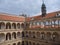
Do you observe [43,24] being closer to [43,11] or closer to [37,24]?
[37,24]

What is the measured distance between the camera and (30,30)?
145ft

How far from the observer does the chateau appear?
116ft

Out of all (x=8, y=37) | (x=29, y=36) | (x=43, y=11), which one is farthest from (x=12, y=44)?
(x=43, y=11)

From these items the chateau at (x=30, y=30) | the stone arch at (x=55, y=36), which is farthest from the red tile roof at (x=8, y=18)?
the stone arch at (x=55, y=36)

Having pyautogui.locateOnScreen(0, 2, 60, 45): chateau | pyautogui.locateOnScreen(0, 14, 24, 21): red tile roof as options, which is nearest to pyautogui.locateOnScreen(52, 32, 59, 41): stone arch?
pyautogui.locateOnScreen(0, 2, 60, 45): chateau

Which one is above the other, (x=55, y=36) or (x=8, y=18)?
(x=8, y=18)

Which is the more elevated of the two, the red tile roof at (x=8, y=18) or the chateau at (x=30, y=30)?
the red tile roof at (x=8, y=18)

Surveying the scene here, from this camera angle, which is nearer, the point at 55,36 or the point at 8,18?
the point at 55,36

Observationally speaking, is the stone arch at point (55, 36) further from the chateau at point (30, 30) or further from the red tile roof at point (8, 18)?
the red tile roof at point (8, 18)

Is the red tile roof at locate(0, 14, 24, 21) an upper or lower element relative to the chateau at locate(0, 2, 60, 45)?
upper

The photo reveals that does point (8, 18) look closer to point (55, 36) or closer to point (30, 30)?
point (30, 30)

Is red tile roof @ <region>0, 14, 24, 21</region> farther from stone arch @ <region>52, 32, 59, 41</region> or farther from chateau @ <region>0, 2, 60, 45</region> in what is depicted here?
stone arch @ <region>52, 32, 59, 41</region>

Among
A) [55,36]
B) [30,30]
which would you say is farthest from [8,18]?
[55,36]

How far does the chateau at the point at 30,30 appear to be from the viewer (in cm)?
3547
